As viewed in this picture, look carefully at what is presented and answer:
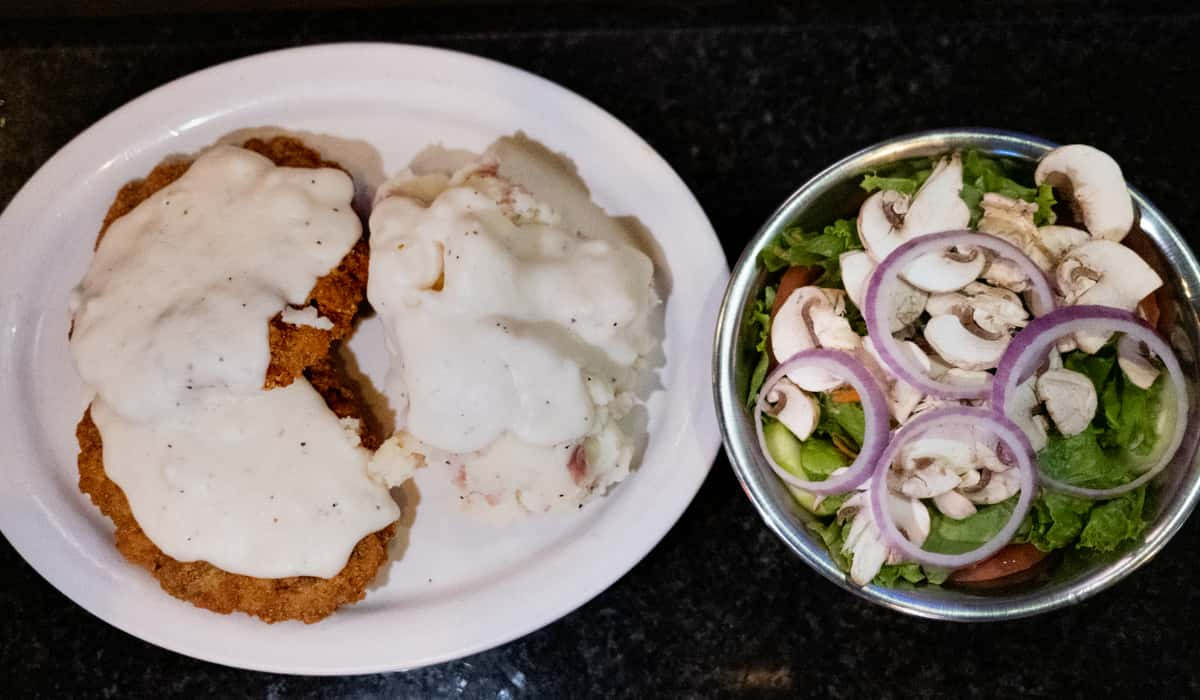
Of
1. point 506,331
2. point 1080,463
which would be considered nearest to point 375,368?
point 506,331

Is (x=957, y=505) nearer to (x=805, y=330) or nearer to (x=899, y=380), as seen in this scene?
(x=899, y=380)

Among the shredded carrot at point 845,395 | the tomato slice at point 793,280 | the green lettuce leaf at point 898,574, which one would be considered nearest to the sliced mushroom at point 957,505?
the green lettuce leaf at point 898,574

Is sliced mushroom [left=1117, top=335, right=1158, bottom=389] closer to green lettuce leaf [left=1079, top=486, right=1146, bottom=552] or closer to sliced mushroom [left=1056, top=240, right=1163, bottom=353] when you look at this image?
sliced mushroom [left=1056, top=240, right=1163, bottom=353]

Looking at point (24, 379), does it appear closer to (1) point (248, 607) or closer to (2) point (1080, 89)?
(1) point (248, 607)

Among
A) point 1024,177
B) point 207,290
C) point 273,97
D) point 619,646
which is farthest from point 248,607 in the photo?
point 1024,177

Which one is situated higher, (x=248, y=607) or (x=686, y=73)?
(x=686, y=73)

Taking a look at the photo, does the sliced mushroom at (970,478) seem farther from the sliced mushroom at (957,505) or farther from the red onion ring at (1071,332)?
the red onion ring at (1071,332)

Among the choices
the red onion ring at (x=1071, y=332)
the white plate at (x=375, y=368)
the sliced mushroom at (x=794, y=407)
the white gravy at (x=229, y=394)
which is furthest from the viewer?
the white plate at (x=375, y=368)
